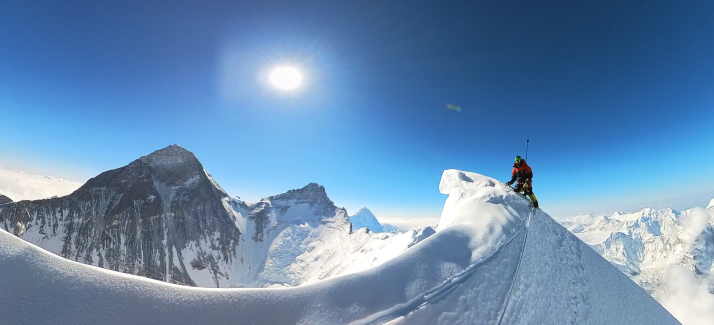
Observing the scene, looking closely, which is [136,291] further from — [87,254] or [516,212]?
[87,254]

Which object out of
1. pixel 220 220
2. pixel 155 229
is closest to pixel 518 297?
pixel 155 229

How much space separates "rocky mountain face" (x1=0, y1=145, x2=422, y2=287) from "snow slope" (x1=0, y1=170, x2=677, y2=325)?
111 m

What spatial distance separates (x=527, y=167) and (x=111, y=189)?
653 feet

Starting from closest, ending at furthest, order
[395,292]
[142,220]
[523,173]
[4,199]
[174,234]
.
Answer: [395,292] < [523,173] < [4,199] < [142,220] < [174,234]

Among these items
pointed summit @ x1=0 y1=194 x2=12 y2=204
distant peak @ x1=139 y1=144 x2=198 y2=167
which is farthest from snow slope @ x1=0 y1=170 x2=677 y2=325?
distant peak @ x1=139 y1=144 x2=198 y2=167

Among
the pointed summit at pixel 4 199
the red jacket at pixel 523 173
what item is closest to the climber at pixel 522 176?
the red jacket at pixel 523 173

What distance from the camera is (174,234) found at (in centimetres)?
15425

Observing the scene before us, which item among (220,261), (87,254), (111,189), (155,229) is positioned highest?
(111,189)

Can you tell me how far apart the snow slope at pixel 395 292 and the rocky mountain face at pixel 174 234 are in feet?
365

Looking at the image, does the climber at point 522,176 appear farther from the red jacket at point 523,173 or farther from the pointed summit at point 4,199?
the pointed summit at point 4,199

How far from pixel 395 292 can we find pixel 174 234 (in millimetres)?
187941

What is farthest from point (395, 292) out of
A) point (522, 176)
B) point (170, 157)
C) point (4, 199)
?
point (170, 157)

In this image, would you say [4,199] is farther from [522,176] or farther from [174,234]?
Answer: [522,176]

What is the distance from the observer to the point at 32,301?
3.41 m
